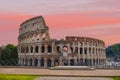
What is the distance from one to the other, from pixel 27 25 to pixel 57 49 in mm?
13960

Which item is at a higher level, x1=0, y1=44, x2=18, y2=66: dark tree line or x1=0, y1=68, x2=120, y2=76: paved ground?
x1=0, y1=44, x2=18, y2=66: dark tree line

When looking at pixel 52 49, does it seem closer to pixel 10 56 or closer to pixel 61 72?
pixel 10 56

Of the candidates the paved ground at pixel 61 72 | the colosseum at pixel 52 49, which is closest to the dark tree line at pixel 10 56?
the colosseum at pixel 52 49

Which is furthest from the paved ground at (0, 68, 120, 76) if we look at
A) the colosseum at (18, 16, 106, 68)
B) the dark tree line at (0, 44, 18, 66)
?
the dark tree line at (0, 44, 18, 66)

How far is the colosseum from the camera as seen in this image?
102375mm

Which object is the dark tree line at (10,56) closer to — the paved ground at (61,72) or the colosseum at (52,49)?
the colosseum at (52,49)

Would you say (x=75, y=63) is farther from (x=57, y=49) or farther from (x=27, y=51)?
(x=27, y=51)

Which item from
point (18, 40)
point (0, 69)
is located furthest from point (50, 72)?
point (18, 40)

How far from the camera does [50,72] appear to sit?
5572cm

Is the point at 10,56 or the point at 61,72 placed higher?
the point at 10,56

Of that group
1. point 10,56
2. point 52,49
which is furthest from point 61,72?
point 10,56

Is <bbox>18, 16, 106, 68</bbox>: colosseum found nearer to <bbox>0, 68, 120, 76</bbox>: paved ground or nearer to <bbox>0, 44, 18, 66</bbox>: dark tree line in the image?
<bbox>0, 44, 18, 66</bbox>: dark tree line

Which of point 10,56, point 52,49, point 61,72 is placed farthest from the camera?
point 10,56

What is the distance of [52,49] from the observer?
10344cm
